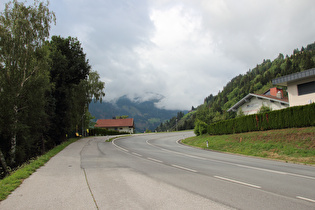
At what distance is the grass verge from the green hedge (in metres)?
0.66

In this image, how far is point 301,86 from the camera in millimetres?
24844

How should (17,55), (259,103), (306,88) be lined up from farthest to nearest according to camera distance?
(259,103), (306,88), (17,55)

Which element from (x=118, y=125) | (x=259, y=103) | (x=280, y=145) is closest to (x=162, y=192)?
(x=280, y=145)

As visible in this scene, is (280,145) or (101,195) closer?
(101,195)

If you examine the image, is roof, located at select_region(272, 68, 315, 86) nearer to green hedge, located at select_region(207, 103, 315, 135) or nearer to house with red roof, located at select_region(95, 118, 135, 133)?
green hedge, located at select_region(207, 103, 315, 135)

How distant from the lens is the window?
77.6 feet

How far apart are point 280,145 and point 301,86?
13.0m

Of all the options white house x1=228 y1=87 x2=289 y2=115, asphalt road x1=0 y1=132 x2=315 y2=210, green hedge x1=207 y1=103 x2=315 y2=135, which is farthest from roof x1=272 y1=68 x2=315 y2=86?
asphalt road x1=0 y1=132 x2=315 y2=210

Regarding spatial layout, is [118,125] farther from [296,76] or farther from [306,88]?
[306,88]

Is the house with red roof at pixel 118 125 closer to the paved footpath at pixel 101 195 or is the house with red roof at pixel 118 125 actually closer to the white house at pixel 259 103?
the white house at pixel 259 103

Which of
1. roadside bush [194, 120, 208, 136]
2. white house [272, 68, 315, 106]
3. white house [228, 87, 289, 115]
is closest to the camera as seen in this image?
Answer: white house [272, 68, 315, 106]

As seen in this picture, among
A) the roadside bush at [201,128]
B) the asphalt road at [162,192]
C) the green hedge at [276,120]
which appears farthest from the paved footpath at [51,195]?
the roadside bush at [201,128]

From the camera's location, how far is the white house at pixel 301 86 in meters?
23.5

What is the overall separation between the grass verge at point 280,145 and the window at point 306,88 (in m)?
9.26
